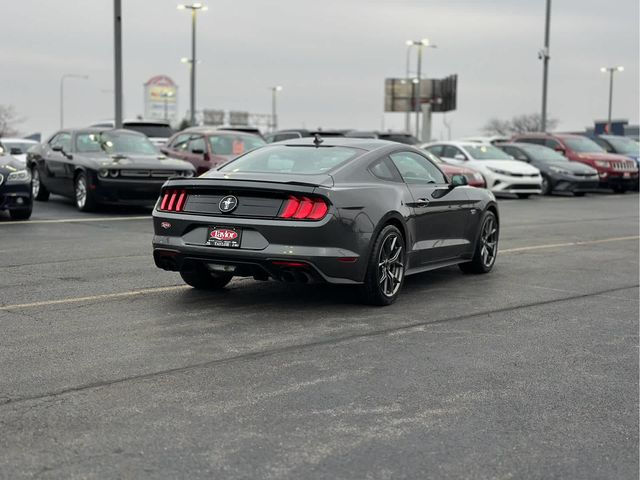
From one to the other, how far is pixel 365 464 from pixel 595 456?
3.52ft

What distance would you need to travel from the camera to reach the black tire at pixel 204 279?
8625 mm

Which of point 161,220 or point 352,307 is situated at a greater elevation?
point 161,220

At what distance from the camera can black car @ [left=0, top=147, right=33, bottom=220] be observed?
14.7 m

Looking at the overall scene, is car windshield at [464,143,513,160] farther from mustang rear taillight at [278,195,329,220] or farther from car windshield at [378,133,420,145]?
mustang rear taillight at [278,195,329,220]

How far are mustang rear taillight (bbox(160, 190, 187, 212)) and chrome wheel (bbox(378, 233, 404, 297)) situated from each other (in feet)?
5.56

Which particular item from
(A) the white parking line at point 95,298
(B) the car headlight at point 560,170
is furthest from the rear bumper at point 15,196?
(B) the car headlight at point 560,170

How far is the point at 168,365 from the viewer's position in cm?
579

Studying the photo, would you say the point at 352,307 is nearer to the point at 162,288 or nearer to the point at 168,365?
the point at 162,288

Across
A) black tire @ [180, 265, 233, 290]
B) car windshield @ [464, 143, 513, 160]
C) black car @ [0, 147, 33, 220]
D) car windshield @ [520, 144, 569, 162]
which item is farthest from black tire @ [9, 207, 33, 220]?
car windshield @ [520, 144, 569, 162]

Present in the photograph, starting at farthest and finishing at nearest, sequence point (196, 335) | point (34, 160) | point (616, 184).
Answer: point (616, 184) < point (34, 160) < point (196, 335)

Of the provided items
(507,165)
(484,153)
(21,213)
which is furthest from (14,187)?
(484,153)

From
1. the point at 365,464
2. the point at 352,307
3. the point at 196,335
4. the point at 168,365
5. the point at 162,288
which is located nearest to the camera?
the point at 365,464

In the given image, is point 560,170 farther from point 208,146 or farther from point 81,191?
point 81,191

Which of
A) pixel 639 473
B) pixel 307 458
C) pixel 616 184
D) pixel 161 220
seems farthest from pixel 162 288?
pixel 616 184
